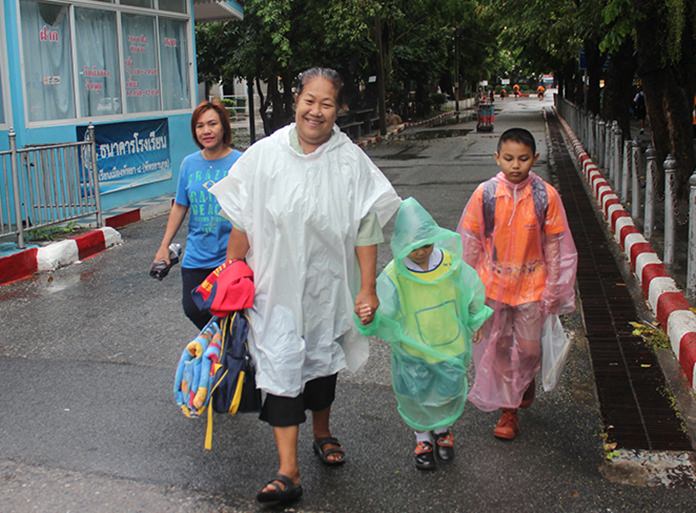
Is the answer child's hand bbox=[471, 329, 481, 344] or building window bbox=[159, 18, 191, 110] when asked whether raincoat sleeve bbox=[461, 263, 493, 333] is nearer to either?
child's hand bbox=[471, 329, 481, 344]

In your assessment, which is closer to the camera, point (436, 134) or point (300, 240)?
point (300, 240)

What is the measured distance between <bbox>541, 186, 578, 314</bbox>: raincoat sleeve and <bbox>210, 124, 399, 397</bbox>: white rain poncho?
2.90 feet

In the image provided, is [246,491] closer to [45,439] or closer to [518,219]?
[45,439]

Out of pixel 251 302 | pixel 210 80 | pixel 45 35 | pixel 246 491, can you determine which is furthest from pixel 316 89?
pixel 210 80

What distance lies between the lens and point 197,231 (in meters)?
4.47

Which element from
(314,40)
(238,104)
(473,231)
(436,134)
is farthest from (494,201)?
(238,104)

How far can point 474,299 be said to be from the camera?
12.2ft

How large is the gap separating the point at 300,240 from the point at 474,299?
0.85 meters

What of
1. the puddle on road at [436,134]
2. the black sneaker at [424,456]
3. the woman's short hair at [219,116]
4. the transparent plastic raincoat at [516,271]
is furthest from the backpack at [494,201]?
the puddle on road at [436,134]

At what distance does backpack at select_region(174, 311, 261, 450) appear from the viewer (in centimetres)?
341

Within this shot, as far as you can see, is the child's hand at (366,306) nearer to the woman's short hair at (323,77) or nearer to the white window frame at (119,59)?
the woman's short hair at (323,77)

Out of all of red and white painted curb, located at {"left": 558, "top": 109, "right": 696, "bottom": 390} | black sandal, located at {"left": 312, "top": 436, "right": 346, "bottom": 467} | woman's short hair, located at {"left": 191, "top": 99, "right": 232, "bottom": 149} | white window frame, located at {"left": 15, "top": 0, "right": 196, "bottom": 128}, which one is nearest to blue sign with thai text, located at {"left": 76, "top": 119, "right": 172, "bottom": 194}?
white window frame, located at {"left": 15, "top": 0, "right": 196, "bottom": 128}

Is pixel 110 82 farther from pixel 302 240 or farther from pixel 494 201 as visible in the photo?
pixel 302 240

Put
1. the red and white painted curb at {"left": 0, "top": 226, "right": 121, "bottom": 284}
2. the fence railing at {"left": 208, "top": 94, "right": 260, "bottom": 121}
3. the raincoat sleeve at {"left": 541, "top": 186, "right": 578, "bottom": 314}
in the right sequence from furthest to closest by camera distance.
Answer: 1. the fence railing at {"left": 208, "top": 94, "right": 260, "bottom": 121}
2. the red and white painted curb at {"left": 0, "top": 226, "right": 121, "bottom": 284}
3. the raincoat sleeve at {"left": 541, "top": 186, "right": 578, "bottom": 314}
